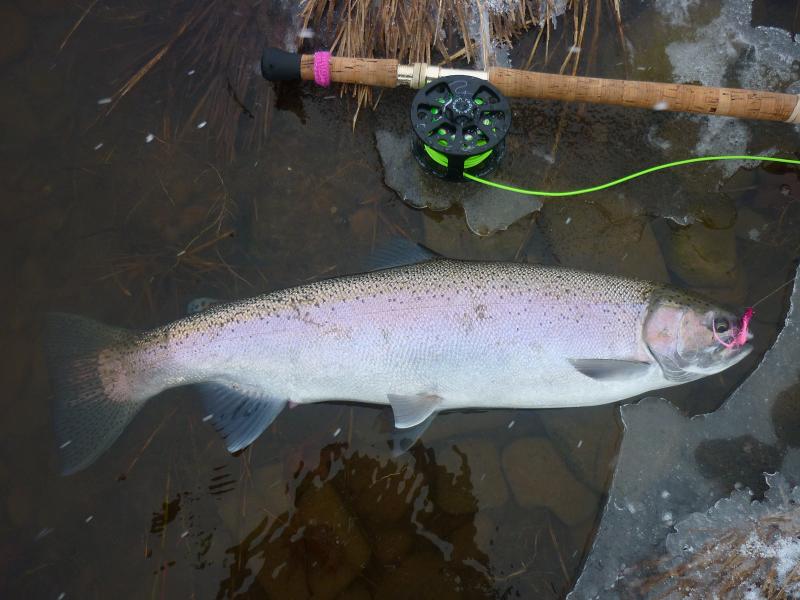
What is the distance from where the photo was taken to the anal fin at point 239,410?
2.57m

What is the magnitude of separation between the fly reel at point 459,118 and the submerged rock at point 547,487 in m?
1.45

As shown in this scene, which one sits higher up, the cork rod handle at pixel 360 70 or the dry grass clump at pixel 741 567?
the cork rod handle at pixel 360 70

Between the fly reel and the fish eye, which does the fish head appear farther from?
the fly reel

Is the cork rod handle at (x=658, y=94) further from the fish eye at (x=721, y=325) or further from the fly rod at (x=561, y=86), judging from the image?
the fish eye at (x=721, y=325)

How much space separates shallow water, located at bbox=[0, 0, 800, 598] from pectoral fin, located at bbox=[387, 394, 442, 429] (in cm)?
34

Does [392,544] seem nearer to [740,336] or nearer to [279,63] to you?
[740,336]

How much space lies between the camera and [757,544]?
2625 mm

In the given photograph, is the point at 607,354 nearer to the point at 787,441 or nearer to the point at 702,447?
the point at 702,447

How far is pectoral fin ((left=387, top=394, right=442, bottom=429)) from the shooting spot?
98.0 inches

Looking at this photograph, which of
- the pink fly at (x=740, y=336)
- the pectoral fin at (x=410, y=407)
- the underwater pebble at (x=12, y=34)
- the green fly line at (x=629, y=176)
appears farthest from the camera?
the underwater pebble at (x=12, y=34)

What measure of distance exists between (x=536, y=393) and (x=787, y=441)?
134cm

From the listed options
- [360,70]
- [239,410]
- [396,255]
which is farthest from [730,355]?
[239,410]

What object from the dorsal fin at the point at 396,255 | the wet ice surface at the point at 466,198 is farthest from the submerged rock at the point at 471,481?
the wet ice surface at the point at 466,198

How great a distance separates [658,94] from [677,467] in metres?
1.74
